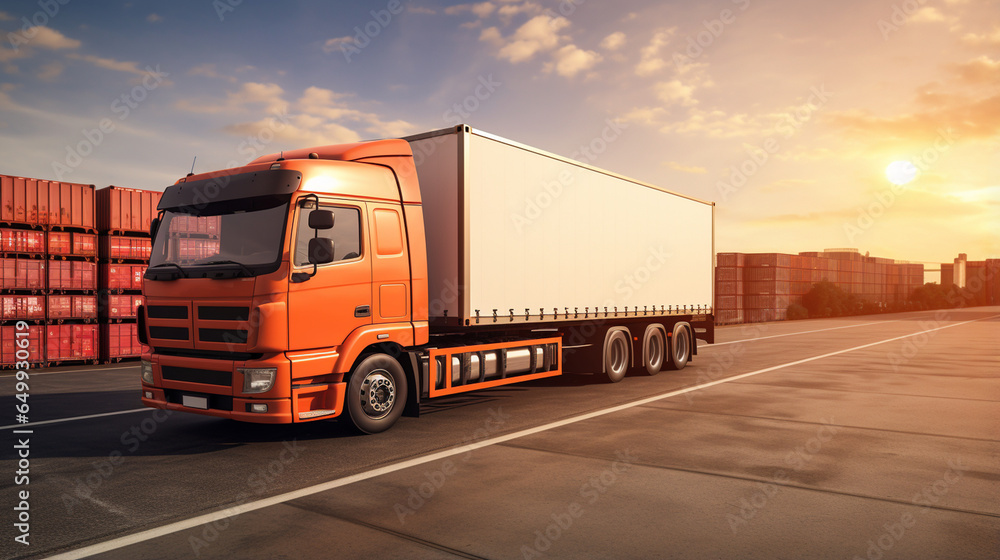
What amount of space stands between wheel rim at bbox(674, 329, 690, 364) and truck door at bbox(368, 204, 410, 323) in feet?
27.7

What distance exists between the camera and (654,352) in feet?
45.0

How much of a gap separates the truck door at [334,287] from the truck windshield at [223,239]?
0.24 metres

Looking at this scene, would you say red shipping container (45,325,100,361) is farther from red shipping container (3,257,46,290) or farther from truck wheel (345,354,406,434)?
truck wheel (345,354,406,434)

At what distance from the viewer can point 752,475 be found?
5863mm

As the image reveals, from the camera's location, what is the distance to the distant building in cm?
8584

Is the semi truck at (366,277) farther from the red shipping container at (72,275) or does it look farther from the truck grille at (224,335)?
the red shipping container at (72,275)

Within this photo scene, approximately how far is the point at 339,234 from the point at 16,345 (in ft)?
41.5

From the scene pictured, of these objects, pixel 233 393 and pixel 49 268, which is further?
pixel 49 268

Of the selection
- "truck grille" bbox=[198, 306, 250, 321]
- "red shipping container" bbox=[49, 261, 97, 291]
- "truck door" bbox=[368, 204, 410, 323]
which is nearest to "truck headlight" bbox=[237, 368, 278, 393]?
"truck grille" bbox=[198, 306, 250, 321]

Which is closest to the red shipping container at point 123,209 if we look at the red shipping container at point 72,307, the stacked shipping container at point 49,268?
the stacked shipping container at point 49,268

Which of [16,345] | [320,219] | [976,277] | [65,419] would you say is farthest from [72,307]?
[976,277]

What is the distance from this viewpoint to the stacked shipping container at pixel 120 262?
16719mm

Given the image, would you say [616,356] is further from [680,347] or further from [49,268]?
[49,268]

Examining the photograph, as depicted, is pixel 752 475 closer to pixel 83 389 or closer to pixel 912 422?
pixel 912 422
